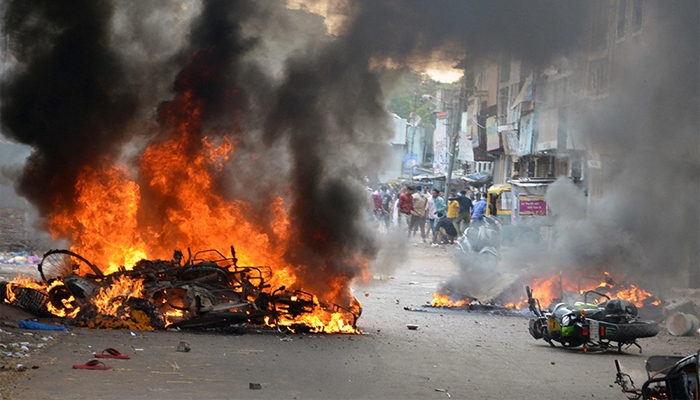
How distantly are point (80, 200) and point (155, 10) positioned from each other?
3.55 metres

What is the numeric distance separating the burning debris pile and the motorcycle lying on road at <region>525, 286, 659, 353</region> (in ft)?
8.42

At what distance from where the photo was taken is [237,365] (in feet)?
23.5

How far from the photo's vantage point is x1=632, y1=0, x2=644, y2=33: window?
55.0 feet

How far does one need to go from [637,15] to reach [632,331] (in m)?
10.8

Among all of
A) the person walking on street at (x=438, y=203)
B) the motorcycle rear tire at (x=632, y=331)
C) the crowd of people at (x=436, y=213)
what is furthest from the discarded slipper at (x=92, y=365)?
the person walking on street at (x=438, y=203)

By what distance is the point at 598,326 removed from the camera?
8898 mm

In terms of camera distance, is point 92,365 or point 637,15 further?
point 637,15

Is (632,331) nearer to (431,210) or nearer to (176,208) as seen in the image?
(176,208)

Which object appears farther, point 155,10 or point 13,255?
point 13,255

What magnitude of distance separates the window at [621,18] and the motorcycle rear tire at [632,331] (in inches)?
367

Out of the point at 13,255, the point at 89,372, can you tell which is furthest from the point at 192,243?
the point at 13,255

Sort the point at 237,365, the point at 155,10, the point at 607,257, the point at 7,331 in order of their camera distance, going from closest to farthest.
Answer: the point at 237,365 < the point at 7,331 < the point at 155,10 < the point at 607,257

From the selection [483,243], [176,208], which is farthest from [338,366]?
[483,243]

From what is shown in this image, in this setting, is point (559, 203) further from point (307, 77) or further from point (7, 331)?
point (7, 331)
